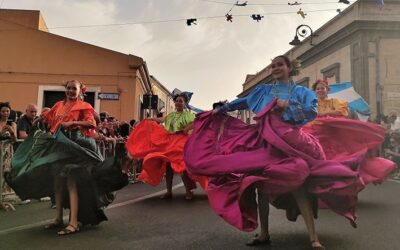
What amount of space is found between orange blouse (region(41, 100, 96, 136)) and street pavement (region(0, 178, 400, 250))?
49.8 inches

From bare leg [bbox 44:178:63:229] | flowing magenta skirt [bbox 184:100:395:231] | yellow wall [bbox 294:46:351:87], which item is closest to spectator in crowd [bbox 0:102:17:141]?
bare leg [bbox 44:178:63:229]

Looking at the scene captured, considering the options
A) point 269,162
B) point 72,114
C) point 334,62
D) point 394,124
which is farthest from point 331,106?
point 334,62

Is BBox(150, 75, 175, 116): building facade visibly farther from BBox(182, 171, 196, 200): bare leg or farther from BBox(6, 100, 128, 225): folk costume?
BBox(6, 100, 128, 225): folk costume

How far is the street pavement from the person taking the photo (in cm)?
476

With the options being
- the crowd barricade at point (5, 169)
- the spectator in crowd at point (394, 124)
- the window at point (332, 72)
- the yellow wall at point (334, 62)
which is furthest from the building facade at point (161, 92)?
the crowd barricade at point (5, 169)

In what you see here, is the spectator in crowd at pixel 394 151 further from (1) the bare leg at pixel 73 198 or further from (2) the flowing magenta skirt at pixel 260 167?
(1) the bare leg at pixel 73 198

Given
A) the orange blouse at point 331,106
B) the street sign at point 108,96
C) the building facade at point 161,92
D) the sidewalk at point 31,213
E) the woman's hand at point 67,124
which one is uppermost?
the building facade at point 161,92

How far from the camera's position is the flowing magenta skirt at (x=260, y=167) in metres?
4.23

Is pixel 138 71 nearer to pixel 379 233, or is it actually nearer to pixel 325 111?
pixel 325 111

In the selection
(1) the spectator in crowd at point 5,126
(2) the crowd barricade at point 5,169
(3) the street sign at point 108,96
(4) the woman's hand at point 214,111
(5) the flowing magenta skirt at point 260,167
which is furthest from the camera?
(3) the street sign at point 108,96

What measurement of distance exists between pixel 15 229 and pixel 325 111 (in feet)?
15.7

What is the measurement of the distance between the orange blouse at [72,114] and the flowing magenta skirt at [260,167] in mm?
1383

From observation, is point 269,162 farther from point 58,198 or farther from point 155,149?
point 155,149

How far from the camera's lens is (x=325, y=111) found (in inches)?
288
